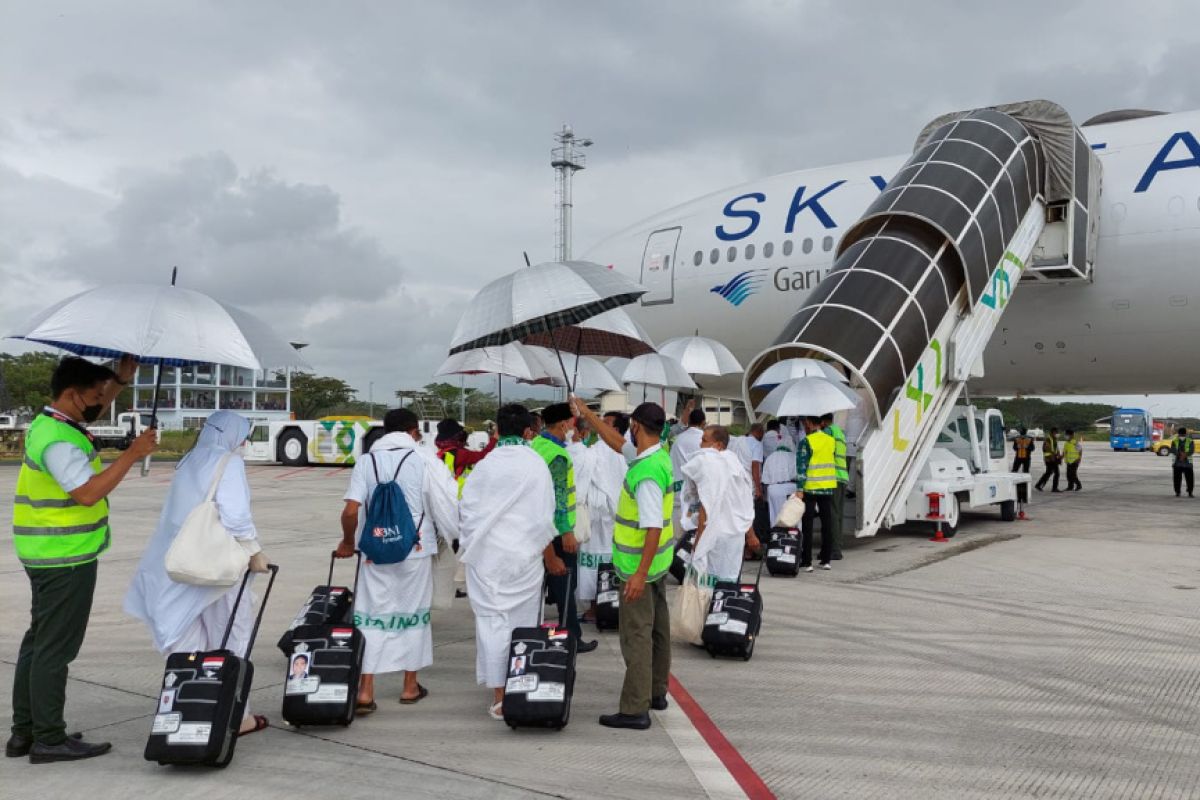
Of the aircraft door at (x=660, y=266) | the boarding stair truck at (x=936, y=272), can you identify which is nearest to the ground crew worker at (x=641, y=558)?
the boarding stair truck at (x=936, y=272)

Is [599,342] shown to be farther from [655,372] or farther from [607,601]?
[607,601]

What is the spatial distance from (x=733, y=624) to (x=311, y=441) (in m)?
29.1

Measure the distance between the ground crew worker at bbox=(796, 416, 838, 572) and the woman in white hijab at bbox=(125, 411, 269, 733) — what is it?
20.9ft

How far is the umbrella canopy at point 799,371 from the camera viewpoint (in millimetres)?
10570

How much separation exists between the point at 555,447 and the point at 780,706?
2076mm

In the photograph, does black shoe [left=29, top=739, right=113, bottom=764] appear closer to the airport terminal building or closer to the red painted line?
the red painted line

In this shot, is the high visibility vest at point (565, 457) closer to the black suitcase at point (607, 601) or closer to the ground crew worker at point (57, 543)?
the black suitcase at point (607, 601)

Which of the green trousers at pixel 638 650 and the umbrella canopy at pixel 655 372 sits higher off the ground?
the umbrella canopy at pixel 655 372

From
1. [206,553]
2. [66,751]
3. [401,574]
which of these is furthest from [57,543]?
[401,574]

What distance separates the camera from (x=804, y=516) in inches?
396

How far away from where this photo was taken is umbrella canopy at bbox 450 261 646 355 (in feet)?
19.1

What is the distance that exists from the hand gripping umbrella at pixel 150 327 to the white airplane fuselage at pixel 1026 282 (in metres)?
12.2

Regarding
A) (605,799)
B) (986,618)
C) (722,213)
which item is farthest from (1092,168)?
(605,799)

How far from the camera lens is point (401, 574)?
5102 millimetres
